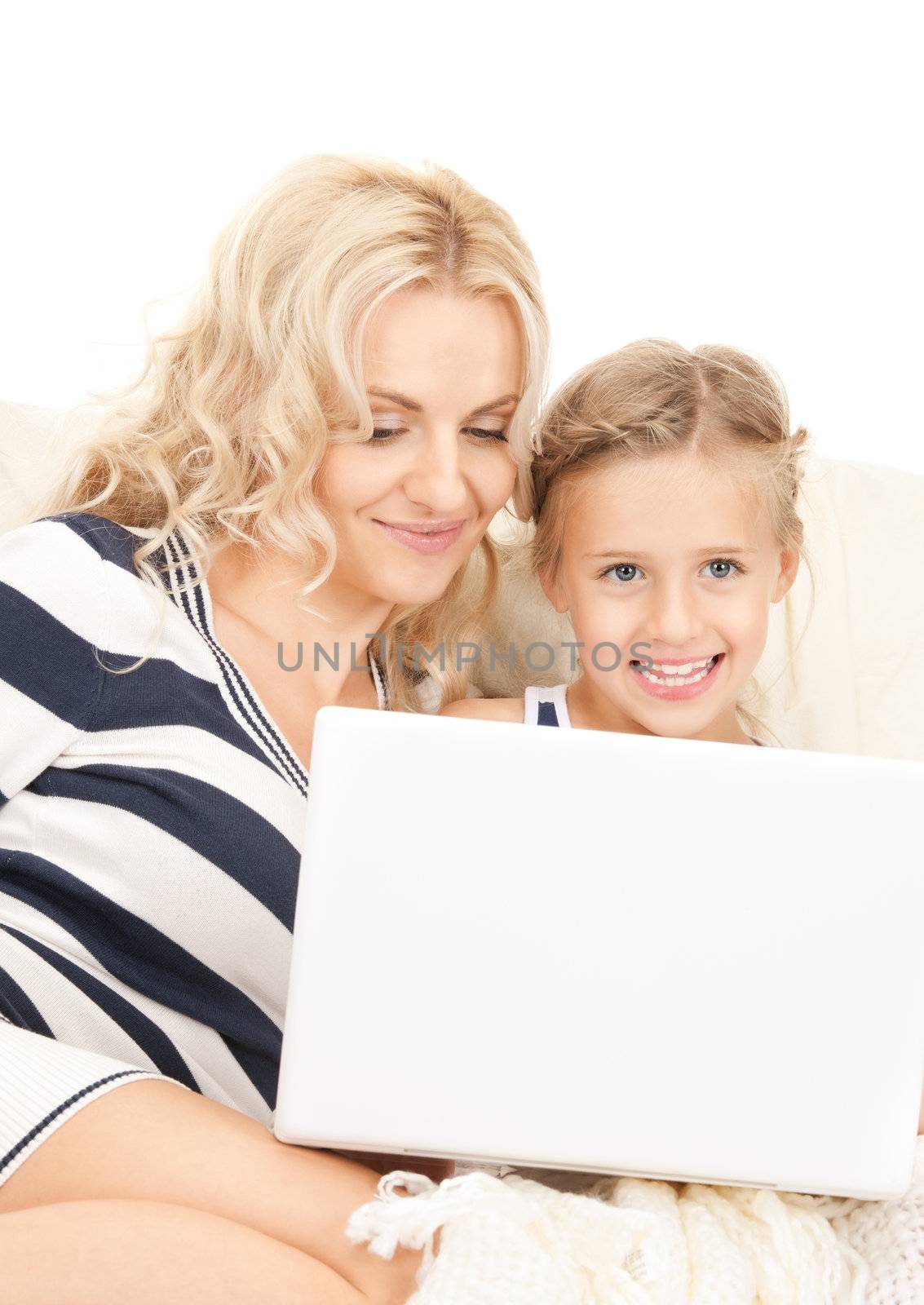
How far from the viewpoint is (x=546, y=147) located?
86.3 inches

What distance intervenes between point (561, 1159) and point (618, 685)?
28.0 inches

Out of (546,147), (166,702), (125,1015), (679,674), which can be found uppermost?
(546,147)

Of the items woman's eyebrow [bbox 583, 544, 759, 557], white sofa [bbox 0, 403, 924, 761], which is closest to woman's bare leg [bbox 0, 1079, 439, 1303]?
woman's eyebrow [bbox 583, 544, 759, 557]

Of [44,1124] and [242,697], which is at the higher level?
[242,697]

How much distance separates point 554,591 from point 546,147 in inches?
38.6

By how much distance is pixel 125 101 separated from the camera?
6.97ft

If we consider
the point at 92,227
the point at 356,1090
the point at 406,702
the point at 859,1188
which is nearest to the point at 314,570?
the point at 406,702

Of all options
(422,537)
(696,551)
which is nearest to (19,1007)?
(422,537)

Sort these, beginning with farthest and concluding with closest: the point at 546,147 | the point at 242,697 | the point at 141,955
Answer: the point at 546,147
the point at 242,697
the point at 141,955

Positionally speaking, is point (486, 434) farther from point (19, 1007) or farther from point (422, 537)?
point (19, 1007)

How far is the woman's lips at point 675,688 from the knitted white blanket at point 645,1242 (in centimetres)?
64

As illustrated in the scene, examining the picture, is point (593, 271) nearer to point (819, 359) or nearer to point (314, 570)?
point (819, 359)

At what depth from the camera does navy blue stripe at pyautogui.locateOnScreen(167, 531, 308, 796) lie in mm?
1293

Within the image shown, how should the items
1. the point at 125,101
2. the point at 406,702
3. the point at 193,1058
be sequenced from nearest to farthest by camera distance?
the point at 193,1058 → the point at 406,702 → the point at 125,101
